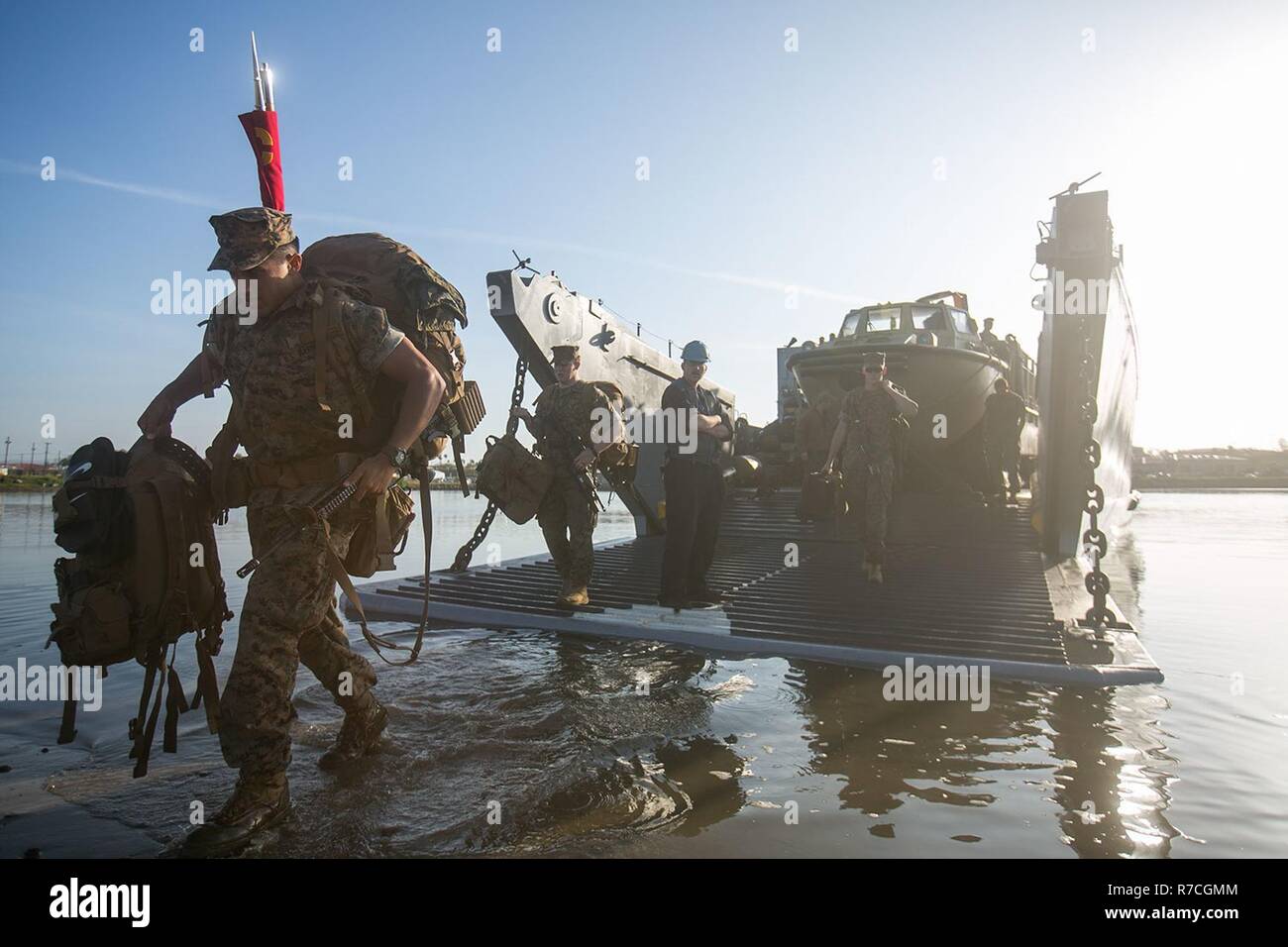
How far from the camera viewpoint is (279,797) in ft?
8.15

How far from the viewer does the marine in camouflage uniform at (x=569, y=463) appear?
600 cm

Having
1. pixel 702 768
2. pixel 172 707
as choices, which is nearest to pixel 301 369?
pixel 172 707

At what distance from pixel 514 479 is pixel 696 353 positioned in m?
1.76

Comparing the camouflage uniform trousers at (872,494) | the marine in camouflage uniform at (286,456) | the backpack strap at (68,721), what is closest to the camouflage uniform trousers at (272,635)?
the marine in camouflage uniform at (286,456)

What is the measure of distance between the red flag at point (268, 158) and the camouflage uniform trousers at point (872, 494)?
5.22m

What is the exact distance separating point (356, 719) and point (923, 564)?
584 cm

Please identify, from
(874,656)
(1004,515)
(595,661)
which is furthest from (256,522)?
(1004,515)

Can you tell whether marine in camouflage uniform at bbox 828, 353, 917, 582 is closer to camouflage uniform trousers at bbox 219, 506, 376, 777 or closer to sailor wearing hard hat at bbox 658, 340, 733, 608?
sailor wearing hard hat at bbox 658, 340, 733, 608

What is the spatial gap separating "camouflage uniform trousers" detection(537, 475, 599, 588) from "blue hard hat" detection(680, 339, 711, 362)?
1.36 m

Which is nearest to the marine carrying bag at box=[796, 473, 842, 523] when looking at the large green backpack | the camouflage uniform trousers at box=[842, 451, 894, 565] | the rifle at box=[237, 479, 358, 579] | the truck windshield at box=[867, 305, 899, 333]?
the camouflage uniform trousers at box=[842, 451, 894, 565]

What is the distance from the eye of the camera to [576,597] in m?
6.09

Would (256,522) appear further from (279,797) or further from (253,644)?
(279,797)

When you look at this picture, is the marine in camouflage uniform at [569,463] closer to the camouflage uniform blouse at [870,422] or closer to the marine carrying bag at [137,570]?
the camouflage uniform blouse at [870,422]
